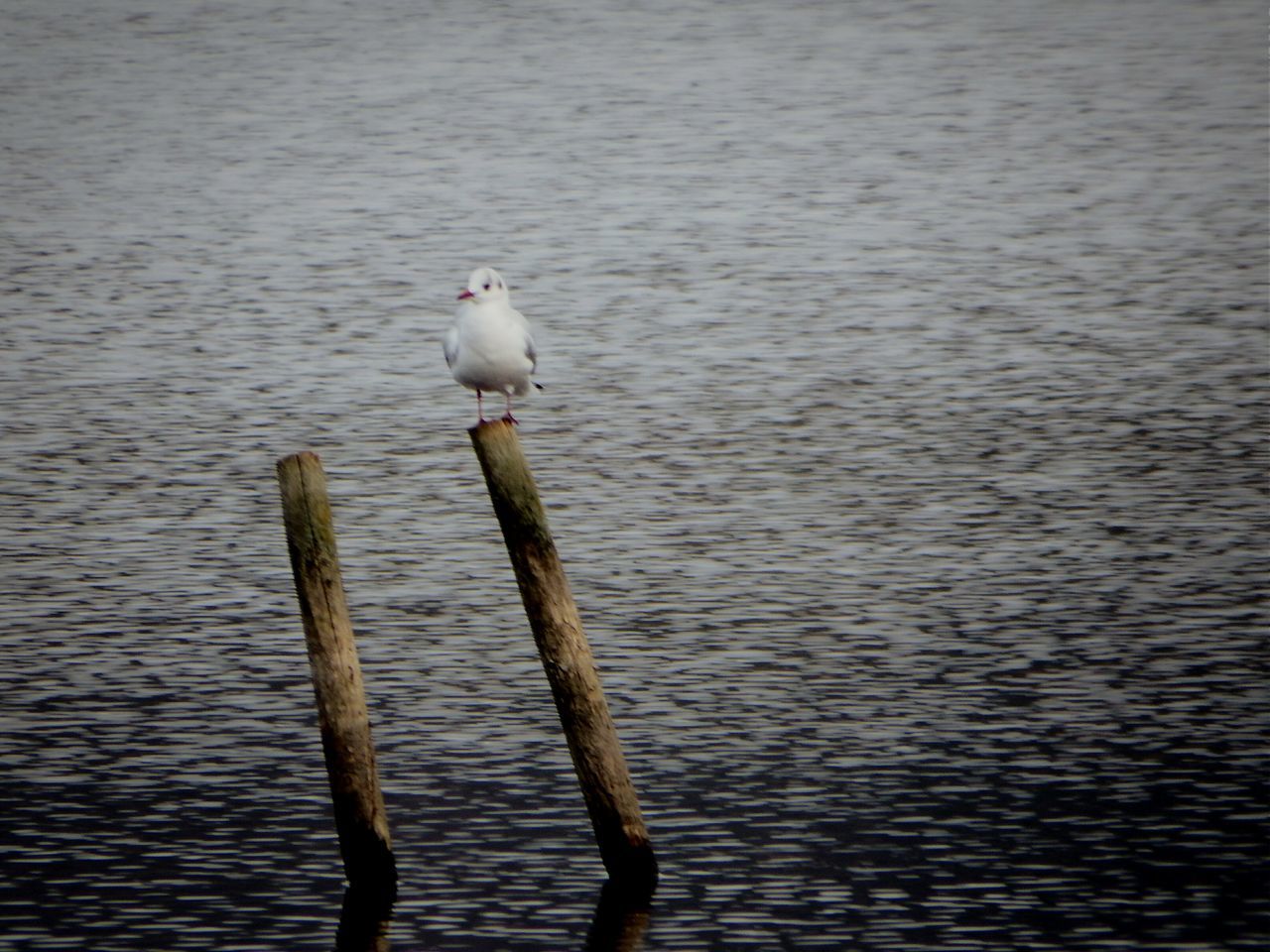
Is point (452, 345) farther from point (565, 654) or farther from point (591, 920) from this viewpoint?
point (591, 920)

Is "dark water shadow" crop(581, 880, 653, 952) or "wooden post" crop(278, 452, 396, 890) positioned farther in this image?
"wooden post" crop(278, 452, 396, 890)

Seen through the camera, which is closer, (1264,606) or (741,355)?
(1264,606)

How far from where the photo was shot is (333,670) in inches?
338

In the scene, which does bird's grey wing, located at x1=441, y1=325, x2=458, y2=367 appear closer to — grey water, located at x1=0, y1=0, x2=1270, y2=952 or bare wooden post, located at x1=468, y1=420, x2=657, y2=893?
grey water, located at x1=0, y1=0, x2=1270, y2=952

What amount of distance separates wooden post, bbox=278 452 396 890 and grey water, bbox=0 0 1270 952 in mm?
252

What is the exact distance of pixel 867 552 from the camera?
46.8 ft

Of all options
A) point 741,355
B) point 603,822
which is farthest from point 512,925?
point 741,355

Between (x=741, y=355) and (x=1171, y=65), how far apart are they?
52.2ft

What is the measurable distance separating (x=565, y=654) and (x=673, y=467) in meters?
8.34

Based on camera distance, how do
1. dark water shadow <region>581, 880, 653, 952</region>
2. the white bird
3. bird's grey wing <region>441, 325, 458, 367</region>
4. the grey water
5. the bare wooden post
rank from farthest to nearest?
bird's grey wing <region>441, 325, 458, 367</region> → the white bird → the grey water → the bare wooden post → dark water shadow <region>581, 880, 653, 952</region>

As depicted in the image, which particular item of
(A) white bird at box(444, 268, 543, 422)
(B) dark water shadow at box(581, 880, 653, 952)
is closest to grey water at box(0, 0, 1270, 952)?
(B) dark water shadow at box(581, 880, 653, 952)

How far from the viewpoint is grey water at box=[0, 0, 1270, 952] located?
911 centimetres

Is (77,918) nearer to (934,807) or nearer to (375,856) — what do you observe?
(375,856)

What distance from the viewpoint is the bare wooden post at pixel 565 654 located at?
8430 millimetres
